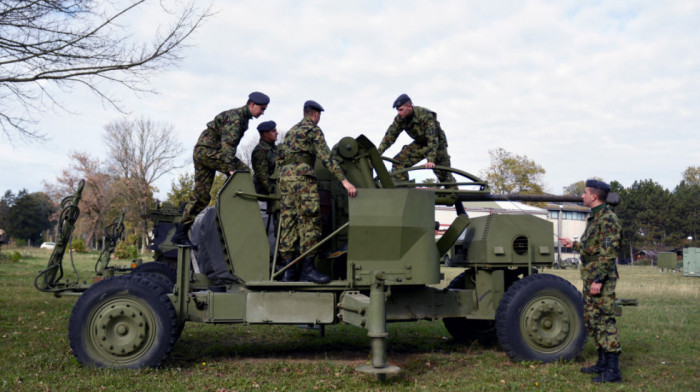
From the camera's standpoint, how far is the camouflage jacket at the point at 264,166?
7.17 meters

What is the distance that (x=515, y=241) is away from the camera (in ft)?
22.9

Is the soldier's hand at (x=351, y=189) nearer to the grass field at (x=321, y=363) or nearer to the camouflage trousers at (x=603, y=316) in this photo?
the grass field at (x=321, y=363)

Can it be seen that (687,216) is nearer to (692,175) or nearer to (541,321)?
(692,175)

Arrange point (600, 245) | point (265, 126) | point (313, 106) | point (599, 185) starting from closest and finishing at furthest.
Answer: point (600, 245)
point (599, 185)
point (313, 106)
point (265, 126)

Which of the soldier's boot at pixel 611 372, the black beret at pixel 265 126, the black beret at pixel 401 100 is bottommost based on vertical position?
the soldier's boot at pixel 611 372

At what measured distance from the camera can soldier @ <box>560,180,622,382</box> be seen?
231 inches

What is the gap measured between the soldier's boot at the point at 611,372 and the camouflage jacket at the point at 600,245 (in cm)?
74

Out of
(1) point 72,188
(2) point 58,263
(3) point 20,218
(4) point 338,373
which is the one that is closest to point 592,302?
(4) point 338,373

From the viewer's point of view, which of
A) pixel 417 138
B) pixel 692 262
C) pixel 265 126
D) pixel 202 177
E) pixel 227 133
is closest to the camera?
pixel 227 133

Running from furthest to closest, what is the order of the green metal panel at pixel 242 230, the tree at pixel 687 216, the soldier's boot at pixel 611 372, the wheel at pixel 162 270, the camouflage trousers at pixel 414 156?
1. the tree at pixel 687 216
2. the wheel at pixel 162 270
3. the camouflage trousers at pixel 414 156
4. the green metal panel at pixel 242 230
5. the soldier's boot at pixel 611 372

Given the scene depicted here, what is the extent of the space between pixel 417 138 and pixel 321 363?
3.31 metres

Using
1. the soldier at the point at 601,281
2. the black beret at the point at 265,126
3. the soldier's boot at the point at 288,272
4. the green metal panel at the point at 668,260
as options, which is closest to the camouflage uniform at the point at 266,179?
the black beret at the point at 265,126

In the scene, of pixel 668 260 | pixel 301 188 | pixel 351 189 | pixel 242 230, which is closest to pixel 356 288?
pixel 351 189

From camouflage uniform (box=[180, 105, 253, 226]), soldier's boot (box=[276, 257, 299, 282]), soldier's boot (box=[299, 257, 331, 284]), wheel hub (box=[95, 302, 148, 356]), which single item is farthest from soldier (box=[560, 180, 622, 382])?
wheel hub (box=[95, 302, 148, 356])
